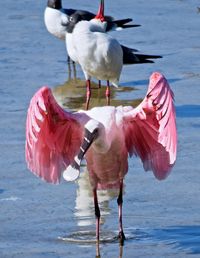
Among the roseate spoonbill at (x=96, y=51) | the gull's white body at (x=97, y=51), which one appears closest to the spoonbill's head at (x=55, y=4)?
the roseate spoonbill at (x=96, y=51)

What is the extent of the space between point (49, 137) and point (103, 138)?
359 mm

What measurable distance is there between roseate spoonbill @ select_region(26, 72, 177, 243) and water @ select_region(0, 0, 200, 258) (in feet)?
0.65

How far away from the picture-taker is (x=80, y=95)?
33.7 ft

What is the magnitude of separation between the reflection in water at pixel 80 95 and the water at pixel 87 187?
1 cm

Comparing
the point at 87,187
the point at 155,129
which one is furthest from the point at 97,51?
the point at 155,129

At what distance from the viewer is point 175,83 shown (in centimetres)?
1008

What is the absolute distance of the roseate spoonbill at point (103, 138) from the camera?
632 centimetres

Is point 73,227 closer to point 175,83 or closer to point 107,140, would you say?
point 107,140

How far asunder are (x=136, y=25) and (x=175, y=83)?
6.20 feet

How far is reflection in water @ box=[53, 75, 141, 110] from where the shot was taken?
385 inches

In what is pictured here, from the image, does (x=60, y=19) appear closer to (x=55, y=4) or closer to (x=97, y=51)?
(x=55, y=4)

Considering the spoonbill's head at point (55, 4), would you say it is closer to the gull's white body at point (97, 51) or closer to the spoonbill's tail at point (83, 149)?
the gull's white body at point (97, 51)

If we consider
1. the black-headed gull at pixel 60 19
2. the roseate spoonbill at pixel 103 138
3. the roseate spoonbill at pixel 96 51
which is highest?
the roseate spoonbill at pixel 103 138

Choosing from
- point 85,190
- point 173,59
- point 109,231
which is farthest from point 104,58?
point 109,231
